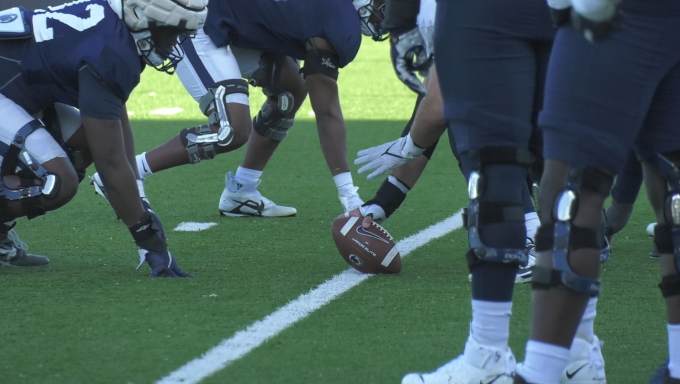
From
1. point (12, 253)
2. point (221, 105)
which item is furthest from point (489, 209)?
point (221, 105)

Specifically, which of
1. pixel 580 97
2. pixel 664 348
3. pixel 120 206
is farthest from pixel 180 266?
pixel 580 97

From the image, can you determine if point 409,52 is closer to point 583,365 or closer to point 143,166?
point 583,365

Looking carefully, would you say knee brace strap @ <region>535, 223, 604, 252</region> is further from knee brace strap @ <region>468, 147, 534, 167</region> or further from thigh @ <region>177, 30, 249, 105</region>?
thigh @ <region>177, 30, 249, 105</region>

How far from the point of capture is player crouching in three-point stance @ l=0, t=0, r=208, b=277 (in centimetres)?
385

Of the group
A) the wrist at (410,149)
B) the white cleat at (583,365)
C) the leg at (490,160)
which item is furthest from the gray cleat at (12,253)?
the white cleat at (583,365)

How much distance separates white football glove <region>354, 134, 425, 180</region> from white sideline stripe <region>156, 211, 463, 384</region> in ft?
1.46

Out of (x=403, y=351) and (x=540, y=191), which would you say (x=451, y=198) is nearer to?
(x=403, y=351)

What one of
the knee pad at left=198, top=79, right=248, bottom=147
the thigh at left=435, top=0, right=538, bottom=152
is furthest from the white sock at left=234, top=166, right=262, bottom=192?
the thigh at left=435, top=0, right=538, bottom=152

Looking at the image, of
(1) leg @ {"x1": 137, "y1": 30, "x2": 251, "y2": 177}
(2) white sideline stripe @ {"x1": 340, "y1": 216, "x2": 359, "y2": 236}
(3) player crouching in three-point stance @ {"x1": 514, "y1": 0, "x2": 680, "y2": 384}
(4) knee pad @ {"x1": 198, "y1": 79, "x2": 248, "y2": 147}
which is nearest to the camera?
(3) player crouching in three-point stance @ {"x1": 514, "y1": 0, "x2": 680, "y2": 384}

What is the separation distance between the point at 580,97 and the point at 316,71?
3040 mm

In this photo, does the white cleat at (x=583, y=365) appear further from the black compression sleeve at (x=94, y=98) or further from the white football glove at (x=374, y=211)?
the black compression sleeve at (x=94, y=98)

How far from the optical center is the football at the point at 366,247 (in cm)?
406

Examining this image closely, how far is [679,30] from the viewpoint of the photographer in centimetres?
219

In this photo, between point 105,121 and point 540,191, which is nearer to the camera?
point 540,191
